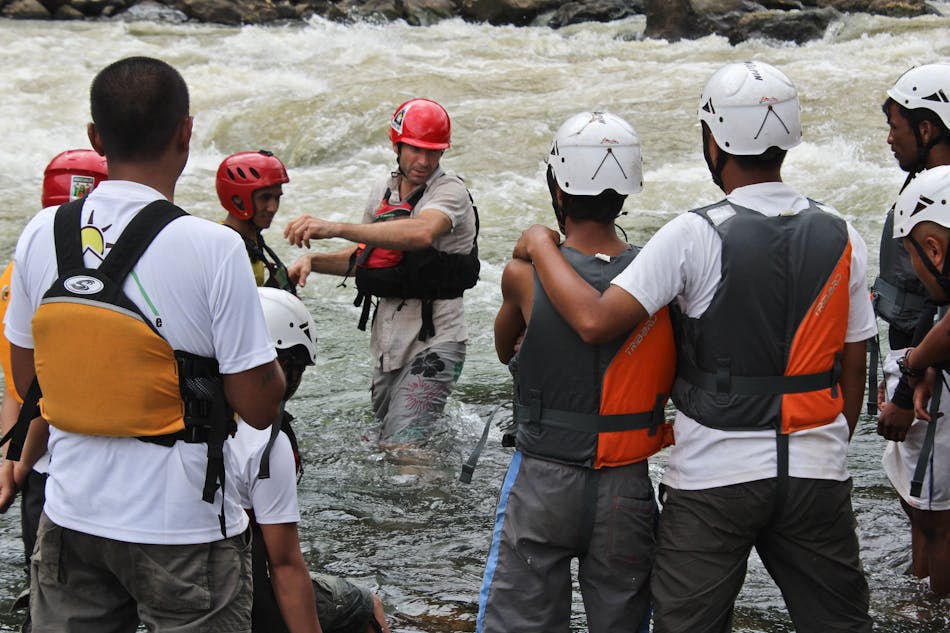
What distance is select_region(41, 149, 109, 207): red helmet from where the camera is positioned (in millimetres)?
4086

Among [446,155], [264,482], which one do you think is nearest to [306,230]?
[264,482]

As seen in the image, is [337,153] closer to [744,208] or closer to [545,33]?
[545,33]

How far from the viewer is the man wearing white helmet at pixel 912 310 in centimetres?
421

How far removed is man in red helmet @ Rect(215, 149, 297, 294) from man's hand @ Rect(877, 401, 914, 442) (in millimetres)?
2491

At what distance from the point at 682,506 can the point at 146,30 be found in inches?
843

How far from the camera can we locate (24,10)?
75.1 feet

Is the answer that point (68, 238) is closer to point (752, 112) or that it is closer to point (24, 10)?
point (752, 112)

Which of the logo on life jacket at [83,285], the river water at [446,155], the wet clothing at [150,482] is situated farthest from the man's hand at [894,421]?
the logo on life jacket at [83,285]

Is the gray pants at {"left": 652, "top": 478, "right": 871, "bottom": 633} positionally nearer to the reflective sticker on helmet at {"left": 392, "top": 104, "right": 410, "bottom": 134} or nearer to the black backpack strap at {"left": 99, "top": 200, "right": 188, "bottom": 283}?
the black backpack strap at {"left": 99, "top": 200, "right": 188, "bottom": 283}

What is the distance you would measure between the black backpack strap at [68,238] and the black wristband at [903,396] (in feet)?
9.62

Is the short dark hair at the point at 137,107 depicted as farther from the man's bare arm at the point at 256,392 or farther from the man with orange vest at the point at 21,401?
the man's bare arm at the point at 256,392

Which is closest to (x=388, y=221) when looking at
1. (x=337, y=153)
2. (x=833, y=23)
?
(x=337, y=153)

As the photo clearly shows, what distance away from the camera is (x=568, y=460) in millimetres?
3281

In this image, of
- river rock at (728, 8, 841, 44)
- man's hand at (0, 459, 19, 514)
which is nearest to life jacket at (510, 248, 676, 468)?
man's hand at (0, 459, 19, 514)
